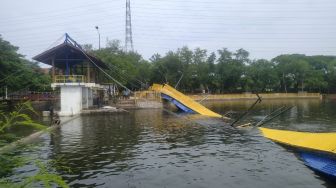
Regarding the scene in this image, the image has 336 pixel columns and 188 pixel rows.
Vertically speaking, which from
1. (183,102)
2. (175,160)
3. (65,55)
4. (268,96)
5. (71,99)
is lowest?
(175,160)

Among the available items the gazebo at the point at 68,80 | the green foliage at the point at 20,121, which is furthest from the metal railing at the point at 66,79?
the green foliage at the point at 20,121

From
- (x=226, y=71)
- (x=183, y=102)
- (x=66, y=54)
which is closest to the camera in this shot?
(x=66, y=54)

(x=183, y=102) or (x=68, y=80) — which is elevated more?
(x=68, y=80)

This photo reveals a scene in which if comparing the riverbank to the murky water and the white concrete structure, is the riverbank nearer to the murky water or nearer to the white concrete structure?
the white concrete structure

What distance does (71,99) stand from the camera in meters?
45.3

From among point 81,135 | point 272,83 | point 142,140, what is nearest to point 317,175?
point 142,140

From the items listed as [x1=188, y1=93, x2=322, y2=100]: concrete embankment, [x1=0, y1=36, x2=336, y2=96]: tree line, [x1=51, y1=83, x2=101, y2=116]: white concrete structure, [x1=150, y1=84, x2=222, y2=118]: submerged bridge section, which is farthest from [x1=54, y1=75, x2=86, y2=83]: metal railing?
[x1=188, y1=93, x2=322, y2=100]: concrete embankment

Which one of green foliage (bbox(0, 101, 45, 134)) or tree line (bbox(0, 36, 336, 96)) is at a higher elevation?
tree line (bbox(0, 36, 336, 96))

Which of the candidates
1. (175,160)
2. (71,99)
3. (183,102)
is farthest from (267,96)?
(175,160)

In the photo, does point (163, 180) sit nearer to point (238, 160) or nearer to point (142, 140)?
point (238, 160)

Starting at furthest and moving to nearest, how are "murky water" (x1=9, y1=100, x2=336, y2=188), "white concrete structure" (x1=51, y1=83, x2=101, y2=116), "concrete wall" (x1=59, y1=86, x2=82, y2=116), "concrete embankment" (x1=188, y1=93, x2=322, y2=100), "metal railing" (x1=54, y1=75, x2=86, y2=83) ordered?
"concrete embankment" (x1=188, y1=93, x2=322, y2=100) → "metal railing" (x1=54, y1=75, x2=86, y2=83) → "concrete wall" (x1=59, y1=86, x2=82, y2=116) → "white concrete structure" (x1=51, y1=83, x2=101, y2=116) → "murky water" (x1=9, y1=100, x2=336, y2=188)

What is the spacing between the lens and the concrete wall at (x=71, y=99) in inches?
1772

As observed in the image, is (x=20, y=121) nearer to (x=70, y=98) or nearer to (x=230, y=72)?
(x=70, y=98)

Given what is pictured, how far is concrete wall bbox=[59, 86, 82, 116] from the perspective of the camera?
45.0 m
